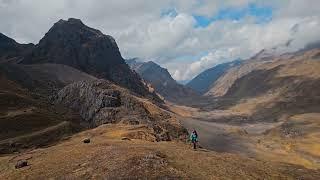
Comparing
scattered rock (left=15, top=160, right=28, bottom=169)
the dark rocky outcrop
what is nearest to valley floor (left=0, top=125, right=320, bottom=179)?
scattered rock (left=15, top=160, right=28, bottom=169)

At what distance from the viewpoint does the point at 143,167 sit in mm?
47562

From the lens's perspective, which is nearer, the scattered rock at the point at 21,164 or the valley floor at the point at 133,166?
the valley floor at the point at 133,166

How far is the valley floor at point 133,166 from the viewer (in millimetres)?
47488

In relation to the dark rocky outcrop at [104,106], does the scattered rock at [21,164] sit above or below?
below

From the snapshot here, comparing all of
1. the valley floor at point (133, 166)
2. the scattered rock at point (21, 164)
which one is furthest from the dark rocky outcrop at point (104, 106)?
the scattered rock at point (21, 164)

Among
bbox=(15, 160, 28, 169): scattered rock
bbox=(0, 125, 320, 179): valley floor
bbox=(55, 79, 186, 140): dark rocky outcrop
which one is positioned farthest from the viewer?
bbox=(55, 79, 186, 140): dark rocky outcrop

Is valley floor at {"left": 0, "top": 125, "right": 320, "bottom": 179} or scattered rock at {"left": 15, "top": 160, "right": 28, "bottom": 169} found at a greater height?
valley floor at {"left": 0, "top": 125, "right": 320, "bottom": 179}

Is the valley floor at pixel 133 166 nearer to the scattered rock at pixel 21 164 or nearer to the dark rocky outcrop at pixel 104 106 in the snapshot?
the scattered rock at pixel 21 164

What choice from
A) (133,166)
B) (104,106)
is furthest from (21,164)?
(104,106)

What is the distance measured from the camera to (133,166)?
47.8 meters

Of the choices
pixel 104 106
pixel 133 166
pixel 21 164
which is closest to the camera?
pixel 133 166

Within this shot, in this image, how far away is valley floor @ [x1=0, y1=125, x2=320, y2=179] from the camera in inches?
1870

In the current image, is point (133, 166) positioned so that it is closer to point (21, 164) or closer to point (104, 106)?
point (21, 164)

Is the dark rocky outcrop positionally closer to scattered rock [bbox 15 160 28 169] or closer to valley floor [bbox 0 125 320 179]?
valley floor [bbox 0 125 320 179]
